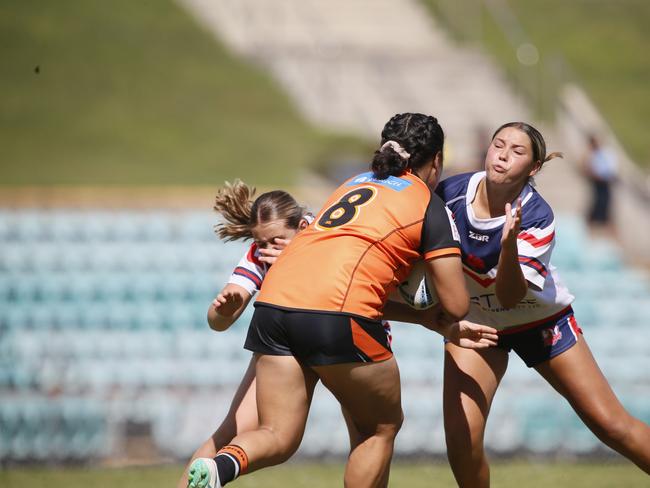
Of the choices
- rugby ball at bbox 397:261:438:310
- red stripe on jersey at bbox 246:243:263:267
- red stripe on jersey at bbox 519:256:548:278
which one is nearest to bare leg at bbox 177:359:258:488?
red stripe on jersey at bbox 246:243:263:267

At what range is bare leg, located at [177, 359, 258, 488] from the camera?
4.58 metres

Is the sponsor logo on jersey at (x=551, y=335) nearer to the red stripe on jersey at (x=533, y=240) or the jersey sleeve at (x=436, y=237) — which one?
the red stripe on jersey at (x=533, y=240)

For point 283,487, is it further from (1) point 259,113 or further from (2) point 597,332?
(1) point 259,113

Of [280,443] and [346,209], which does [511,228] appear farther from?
[280,443]

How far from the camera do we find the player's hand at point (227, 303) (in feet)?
14.9

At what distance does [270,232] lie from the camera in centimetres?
470

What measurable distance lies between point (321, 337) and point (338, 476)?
139 inches

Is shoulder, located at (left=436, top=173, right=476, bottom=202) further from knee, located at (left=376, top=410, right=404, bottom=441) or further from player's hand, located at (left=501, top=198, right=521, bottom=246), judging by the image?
knee, located at (left=376, top=410, right=404, bottom=441)

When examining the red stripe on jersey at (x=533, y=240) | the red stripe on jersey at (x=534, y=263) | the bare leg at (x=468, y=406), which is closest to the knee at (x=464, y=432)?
the bare leg at (x=468, y=406)

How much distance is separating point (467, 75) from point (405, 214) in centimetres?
1689

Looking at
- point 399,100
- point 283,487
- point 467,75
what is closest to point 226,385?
point 283,487

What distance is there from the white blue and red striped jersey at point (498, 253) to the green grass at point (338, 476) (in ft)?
7.73

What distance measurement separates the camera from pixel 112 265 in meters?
10.8

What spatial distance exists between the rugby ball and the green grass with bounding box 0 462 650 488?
2662 millimetres
